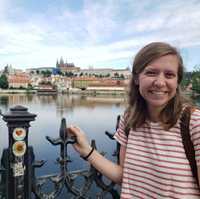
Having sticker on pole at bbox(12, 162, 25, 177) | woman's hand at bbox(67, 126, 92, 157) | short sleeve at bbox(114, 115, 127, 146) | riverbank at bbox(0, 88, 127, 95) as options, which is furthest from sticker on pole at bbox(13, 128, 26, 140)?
riverbank at bbox(0, 88, 127, 95)

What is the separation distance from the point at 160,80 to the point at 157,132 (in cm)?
26

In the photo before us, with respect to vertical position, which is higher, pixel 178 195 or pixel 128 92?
pixel 128 92

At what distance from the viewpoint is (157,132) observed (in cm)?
152

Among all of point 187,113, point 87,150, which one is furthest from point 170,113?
point 87,150

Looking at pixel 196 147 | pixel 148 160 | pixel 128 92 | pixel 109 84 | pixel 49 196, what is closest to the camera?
pixel 196 147

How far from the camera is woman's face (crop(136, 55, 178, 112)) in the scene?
150 cm

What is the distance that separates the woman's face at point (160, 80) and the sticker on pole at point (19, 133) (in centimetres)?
75

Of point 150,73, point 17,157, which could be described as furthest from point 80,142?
point 150,73

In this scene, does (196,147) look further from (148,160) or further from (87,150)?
(87,150)

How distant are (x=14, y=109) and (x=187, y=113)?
965 mm

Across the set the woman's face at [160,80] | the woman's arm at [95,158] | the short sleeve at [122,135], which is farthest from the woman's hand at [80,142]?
the woman's face at [160,80]

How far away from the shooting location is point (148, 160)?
4.95ft

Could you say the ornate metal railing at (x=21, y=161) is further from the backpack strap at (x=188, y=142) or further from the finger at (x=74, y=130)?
the backpack strap at (x=188, y=142)

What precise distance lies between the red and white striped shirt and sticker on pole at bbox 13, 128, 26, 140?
23.9 inches
